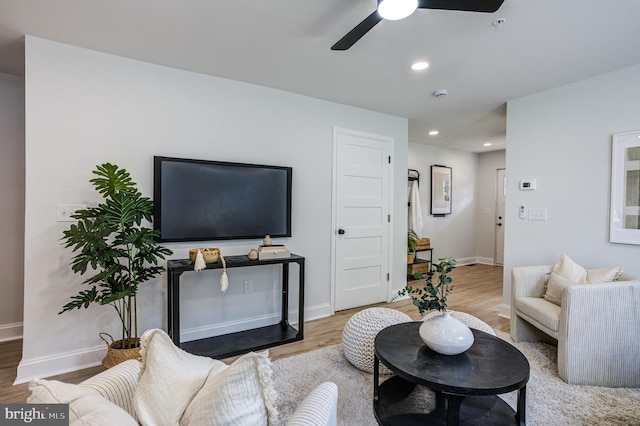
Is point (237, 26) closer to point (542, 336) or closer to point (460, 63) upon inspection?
point (460, 63)

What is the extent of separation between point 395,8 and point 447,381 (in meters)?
1.84

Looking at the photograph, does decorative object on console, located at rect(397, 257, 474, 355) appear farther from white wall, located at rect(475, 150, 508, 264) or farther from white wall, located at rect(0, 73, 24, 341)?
white wall, located at rect(475, 150, 508, 264)

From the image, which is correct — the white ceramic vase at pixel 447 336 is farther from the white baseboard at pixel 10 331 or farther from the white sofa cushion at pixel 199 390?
the white baseboard at pixel 10 331

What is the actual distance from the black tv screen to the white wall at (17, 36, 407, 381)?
0.41 feet

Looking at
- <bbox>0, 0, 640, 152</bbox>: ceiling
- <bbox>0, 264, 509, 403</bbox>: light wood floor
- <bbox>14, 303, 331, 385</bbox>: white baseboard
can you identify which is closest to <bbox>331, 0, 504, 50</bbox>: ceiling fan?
<bbox>0, 0, 640, 152</bbox>: ceiling

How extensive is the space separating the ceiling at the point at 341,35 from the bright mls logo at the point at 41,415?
Result: 2082mm

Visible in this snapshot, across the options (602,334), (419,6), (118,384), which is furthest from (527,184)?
(118,384)

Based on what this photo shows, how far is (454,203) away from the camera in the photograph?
6.60 m

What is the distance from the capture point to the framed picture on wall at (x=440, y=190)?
6.20 m

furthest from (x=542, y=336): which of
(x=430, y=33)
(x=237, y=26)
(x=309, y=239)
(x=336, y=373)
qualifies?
(x=237, y=26)

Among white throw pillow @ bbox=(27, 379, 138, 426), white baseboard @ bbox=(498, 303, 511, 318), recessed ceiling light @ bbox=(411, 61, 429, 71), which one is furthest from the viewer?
white baseboard @ bbox=(498, 303, 511, 318)

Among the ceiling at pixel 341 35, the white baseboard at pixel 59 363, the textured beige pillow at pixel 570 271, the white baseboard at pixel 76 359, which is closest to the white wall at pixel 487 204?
the ceiling at pixel 341 35

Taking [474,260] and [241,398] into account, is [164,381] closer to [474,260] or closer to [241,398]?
[241,398]

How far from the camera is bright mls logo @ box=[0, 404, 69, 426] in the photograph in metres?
0.75
